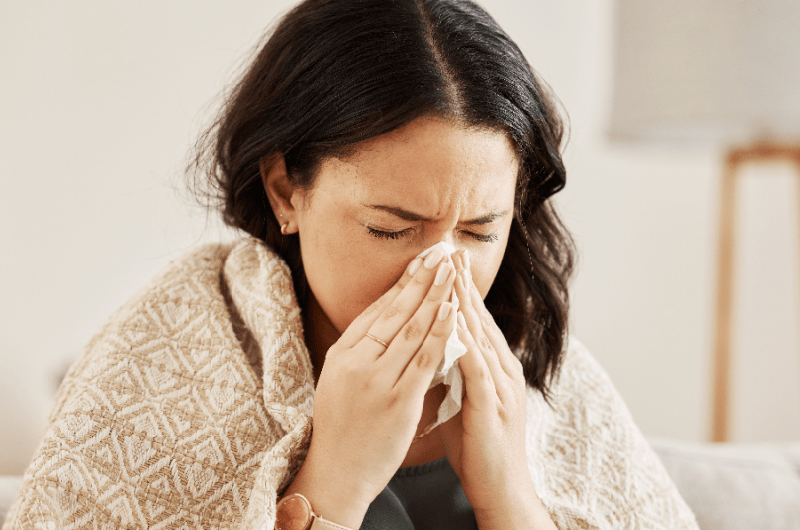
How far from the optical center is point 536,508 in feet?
3.34

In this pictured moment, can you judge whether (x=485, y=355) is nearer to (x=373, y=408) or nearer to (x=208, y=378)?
(x=373, y=408)

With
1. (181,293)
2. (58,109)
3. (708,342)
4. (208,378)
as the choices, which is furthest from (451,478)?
(708,342)

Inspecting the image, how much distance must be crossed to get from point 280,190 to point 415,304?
282 mm

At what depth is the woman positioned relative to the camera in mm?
886

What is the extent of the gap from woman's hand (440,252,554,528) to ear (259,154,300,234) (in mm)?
266

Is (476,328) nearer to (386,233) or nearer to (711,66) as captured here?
(386,233)

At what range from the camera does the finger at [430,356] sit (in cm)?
90

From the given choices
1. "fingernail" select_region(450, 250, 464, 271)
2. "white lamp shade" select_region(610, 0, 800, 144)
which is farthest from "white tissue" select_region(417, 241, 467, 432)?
"white lamp shade" select_region(610, 0, 800, 144)

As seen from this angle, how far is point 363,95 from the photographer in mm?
880

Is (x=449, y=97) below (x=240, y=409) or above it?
above

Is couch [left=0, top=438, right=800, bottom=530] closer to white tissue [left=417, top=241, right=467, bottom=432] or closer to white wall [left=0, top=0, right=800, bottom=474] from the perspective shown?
white tissue [left=417, top=241, right=467, bottom=432]

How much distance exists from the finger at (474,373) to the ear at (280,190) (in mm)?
290

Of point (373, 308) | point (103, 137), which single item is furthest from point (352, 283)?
point (103, 137)

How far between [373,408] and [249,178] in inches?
15.3
